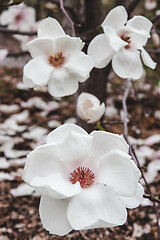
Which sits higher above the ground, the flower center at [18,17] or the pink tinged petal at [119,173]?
the pink tinged petal at [119,173]

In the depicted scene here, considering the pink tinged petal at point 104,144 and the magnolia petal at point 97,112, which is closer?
the pink tinged petal at point 104,144

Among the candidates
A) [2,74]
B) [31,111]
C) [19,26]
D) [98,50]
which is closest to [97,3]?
[19,26]

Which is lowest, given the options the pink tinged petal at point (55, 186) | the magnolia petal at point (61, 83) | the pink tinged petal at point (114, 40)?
the pink tinged petal at point (55, 186)

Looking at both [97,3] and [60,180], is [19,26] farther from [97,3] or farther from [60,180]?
[60,180]

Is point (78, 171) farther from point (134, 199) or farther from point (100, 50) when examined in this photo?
point (100, 50)

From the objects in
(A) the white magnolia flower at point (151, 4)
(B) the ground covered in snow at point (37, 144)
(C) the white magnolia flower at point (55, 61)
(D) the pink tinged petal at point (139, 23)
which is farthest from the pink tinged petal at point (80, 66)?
(A) the white magnolia flower at point (151, 4)

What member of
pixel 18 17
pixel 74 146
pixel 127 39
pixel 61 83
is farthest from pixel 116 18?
pixel 18 17

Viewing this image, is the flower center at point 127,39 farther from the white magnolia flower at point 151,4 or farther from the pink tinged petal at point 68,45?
the white magnolia flower at point 151,4
